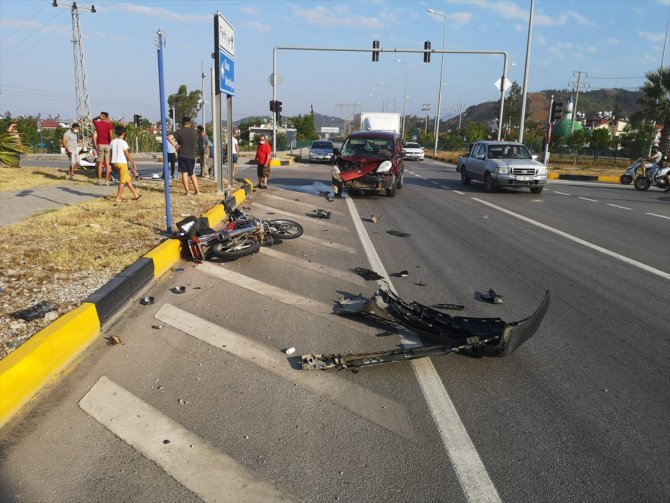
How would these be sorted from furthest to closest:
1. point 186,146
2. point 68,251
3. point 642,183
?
point 642,183 → point 186,146 → point 68,251

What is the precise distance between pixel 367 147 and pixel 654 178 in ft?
39.0

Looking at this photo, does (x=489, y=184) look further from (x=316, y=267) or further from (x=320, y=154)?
(x=320, y=154)

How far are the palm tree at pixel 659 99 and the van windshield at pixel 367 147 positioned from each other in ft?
78.0

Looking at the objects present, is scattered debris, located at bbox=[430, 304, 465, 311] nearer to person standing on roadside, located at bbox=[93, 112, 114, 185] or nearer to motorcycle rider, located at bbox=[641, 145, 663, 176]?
person standing on roadside, located at bbox=[93, 112, 114, 185]

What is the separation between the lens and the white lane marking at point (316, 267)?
6539 mm

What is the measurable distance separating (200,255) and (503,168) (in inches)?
484

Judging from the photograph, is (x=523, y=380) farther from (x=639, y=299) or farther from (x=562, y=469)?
(x=639, y=299)

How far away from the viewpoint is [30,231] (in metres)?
7.78

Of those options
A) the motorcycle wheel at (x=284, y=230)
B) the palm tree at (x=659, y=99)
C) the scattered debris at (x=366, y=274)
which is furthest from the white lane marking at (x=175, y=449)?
the palm tree at (x=659, y=99)

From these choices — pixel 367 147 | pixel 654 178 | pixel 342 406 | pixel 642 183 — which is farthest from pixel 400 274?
pixel 642 183

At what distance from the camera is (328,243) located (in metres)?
8.86

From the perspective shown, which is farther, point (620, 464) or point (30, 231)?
point (30, 231)

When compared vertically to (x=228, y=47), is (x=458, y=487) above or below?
below

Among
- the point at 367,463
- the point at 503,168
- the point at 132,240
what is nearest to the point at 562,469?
the point at 367,463
